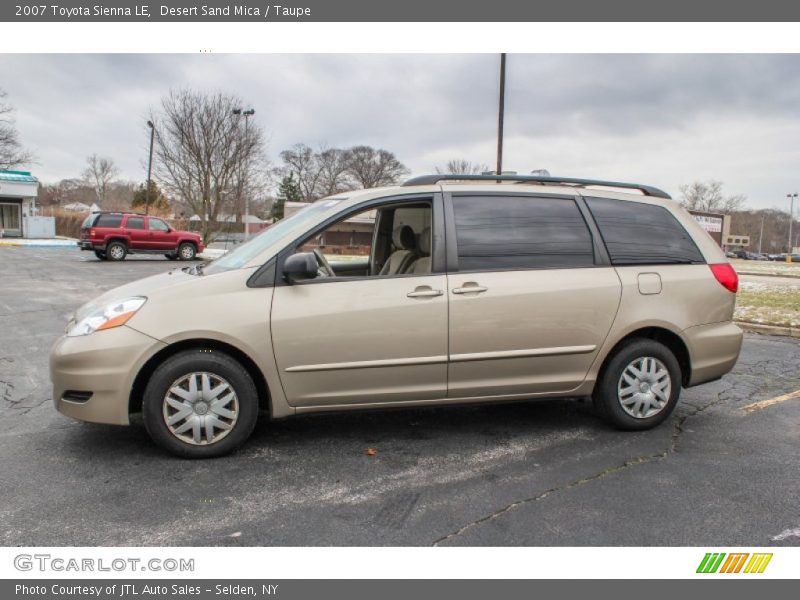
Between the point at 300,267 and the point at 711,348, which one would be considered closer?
the point at 300,267

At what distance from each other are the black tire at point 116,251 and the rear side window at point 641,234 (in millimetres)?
21714

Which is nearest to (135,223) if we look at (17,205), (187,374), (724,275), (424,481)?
(187,374)

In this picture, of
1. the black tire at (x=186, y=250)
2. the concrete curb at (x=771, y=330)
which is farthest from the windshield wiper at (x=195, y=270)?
the black tire at (x=186, y=250)

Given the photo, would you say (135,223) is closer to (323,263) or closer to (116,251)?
(116,251)

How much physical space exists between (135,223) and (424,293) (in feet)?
71.8

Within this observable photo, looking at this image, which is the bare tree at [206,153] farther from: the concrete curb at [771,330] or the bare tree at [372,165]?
the bare tree at [372,165]

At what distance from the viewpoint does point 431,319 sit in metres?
3.67

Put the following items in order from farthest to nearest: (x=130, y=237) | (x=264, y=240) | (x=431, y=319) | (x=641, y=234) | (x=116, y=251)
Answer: (x=130, y=237)
(x=116, y=251)
(x=641, y=234)
(x=264, y=240)
(x=431, y=319)

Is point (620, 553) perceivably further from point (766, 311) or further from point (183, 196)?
point (183, 196)

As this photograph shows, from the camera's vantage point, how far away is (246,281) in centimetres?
355

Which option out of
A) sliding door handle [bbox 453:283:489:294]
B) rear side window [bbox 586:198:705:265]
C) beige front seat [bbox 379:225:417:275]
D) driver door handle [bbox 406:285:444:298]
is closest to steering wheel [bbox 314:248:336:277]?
beige front seat [bbox 379:225:417:275]

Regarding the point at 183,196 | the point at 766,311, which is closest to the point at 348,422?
the point at 766,311

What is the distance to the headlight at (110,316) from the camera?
11.2 ft

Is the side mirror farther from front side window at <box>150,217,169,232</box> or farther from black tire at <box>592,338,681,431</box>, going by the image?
front side window at <box>150,217,169,232</box>
